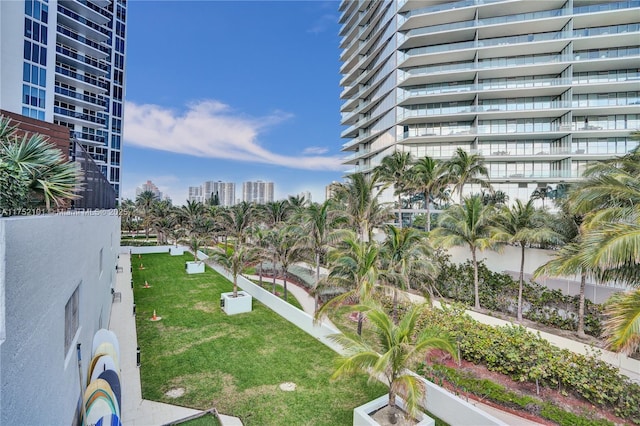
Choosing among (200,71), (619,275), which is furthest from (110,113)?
(619,275)

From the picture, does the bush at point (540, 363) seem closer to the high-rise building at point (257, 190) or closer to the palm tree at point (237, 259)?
the palm tree at point (237, 259)

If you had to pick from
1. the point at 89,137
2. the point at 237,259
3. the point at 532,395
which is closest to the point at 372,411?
the point at 532,395

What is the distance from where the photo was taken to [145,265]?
2923 centimetres

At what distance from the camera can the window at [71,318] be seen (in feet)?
16.2

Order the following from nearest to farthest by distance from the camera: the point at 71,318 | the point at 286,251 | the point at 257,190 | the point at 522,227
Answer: the point at 71,318, the point at 522,227, the point at 286,251, the point at 257,190

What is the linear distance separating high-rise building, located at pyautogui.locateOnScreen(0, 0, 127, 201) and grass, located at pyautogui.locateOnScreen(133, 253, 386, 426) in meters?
32.7

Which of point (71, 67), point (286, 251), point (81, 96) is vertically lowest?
point (286, 251)

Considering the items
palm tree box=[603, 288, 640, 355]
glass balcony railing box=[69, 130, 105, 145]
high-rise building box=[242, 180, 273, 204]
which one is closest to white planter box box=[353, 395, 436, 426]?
palm tree box=[603, 288, 640, 355]

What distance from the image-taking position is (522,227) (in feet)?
49.9

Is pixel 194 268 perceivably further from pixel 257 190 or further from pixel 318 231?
pixel 257 190

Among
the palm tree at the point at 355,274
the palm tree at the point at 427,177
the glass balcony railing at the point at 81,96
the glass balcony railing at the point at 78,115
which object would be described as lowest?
the palm tree at the point at 355,274

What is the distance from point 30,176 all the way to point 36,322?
3.97 m

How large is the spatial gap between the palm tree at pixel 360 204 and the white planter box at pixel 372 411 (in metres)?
9.77

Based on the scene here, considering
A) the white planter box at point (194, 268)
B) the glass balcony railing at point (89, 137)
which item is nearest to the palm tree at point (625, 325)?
the white planter box at point (194, 268)
